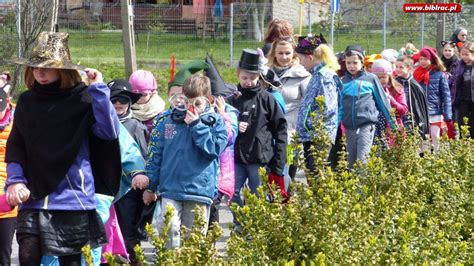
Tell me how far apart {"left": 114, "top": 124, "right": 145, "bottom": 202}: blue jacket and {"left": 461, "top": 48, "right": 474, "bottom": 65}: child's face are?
9.16 metres

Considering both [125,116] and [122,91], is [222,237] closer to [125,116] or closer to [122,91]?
[125,116]

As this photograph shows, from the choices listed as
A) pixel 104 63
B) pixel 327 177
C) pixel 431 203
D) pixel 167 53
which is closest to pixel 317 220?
pixel 327 177

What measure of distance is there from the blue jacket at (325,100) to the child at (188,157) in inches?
93.1

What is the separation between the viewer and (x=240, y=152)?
9.02m

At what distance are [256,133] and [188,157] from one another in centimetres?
174

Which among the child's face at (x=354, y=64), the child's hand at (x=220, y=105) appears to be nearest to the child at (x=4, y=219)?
the child's hand at (x=220, y=105)

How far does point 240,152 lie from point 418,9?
22.3 meters

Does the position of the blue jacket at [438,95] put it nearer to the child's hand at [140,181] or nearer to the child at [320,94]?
the child at [320,94]

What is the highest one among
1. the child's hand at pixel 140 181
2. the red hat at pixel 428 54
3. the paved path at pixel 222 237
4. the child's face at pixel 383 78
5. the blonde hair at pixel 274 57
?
the blonde hair at pixel 274 57

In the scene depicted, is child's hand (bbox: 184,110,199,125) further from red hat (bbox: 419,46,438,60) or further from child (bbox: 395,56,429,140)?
red hat (bbox: 419,46,438,60)

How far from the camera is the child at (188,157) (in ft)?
24.0

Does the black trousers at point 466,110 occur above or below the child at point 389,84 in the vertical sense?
below

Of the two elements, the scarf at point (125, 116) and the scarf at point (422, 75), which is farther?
the scarf at point (422, 75)

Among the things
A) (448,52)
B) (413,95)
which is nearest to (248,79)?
(413,95)
